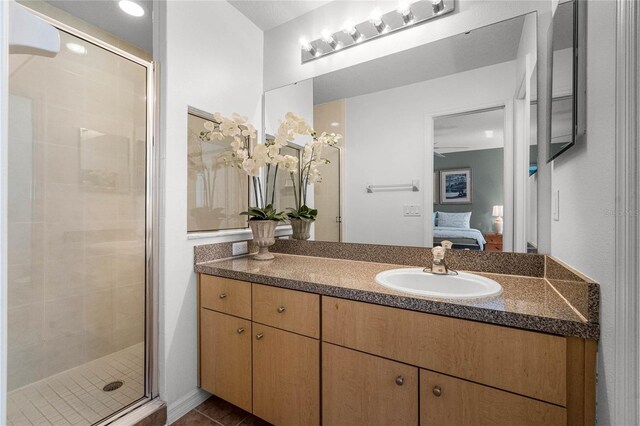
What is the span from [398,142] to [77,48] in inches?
76.3

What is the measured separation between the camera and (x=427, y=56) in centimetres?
158

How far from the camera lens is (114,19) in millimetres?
1695

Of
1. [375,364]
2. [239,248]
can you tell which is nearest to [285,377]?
[375,364]

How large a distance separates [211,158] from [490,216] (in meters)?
1.60

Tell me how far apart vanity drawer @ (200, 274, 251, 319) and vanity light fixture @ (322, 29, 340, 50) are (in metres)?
1.54

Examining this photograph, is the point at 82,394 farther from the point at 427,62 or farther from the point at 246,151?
the point at 427,62

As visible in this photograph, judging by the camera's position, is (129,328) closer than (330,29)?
Yes

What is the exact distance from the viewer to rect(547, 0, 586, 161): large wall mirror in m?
0.88

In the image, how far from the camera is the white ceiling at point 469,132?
4.73ft

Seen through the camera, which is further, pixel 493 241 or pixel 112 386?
pixel 112 386

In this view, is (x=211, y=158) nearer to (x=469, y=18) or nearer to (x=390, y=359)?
(x=390, y=359)

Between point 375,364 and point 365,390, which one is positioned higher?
point 375,364

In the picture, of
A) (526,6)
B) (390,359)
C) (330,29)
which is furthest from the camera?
(330,29)

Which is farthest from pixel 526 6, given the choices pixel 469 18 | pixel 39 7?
pixel 39 7
